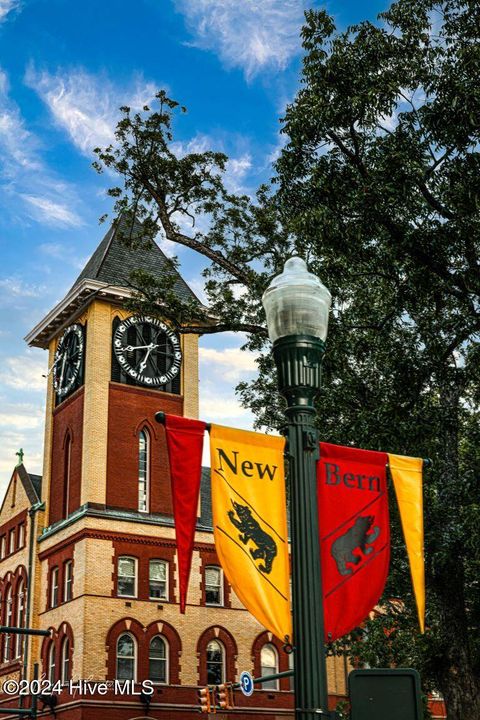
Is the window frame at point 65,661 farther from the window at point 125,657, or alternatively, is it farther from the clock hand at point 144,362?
the clock hand at point 144,362

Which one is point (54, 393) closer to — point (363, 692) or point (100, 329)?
point (100, 329)

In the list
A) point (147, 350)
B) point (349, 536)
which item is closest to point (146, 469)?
point (147, 350)

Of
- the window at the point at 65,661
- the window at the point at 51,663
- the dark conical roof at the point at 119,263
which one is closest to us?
the window at the point at 65,661

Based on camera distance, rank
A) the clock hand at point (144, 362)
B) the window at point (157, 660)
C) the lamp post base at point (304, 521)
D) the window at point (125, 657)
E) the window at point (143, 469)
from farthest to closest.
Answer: the clock hand at point (144, 362) → the window at point (143, 469) → the window at point (157, 660) → the window at point (125, 657) → the lamp post base at point (304, 521)

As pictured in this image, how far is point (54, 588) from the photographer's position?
41250mm

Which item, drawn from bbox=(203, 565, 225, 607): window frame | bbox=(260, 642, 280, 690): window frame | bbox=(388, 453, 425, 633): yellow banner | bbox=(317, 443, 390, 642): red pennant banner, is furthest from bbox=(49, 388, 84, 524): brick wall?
bbox=(317, 443, 390, 642): red pennant banner

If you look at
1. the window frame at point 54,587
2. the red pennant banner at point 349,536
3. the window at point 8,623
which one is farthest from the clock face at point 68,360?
the red pennant banner at point 349,536

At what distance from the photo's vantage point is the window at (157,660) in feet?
127

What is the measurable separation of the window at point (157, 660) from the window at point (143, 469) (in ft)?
19.0

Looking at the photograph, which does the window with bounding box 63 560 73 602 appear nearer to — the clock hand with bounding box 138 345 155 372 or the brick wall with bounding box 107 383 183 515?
the brick wall with bounding box 107 383 183 515

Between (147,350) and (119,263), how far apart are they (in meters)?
5.39

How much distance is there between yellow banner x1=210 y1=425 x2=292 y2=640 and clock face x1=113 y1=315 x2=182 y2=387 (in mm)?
36139

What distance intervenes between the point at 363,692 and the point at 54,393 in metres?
43.3

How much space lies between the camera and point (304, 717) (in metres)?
6.11
